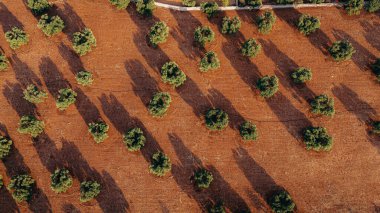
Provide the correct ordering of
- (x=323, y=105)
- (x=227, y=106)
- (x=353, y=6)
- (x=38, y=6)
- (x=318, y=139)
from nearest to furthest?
(x=318, y=139)
(x=323, y=105)
(x=227, y=106)
(x=353, y=6)
(x=38, y=6)

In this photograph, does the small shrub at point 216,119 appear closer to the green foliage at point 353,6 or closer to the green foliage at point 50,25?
the green foliage at point 353,6

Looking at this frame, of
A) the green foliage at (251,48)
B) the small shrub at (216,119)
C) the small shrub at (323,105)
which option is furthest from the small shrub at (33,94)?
the small shrub at (323,105)

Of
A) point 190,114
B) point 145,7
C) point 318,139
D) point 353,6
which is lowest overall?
point 190,114

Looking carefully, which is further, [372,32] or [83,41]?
[372,32]

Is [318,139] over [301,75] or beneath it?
beneath

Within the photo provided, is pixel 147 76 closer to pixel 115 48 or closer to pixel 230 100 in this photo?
pixel 115 48

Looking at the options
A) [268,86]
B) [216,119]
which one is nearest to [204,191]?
[216,119]

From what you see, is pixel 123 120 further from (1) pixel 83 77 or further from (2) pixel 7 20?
(2) pixel 7 20

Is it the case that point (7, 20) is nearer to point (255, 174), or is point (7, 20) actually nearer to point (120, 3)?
point (120, 3)

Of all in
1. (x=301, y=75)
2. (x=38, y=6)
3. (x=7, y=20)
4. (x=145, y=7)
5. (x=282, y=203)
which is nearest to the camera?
(x=282, y=203)

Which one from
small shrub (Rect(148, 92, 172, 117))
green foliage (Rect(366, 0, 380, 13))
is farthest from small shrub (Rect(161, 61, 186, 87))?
green foliage (Rect(366, 0, 380, 13))
